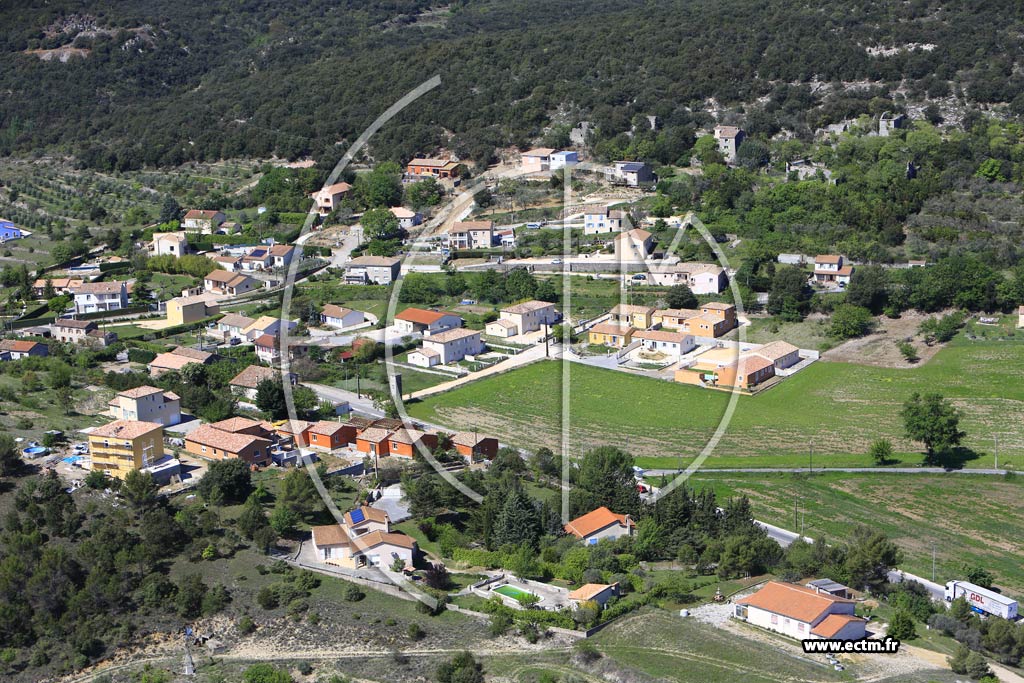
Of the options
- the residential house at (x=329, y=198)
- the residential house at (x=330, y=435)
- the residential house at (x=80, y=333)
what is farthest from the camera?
the residential house at (x=329, y=198)

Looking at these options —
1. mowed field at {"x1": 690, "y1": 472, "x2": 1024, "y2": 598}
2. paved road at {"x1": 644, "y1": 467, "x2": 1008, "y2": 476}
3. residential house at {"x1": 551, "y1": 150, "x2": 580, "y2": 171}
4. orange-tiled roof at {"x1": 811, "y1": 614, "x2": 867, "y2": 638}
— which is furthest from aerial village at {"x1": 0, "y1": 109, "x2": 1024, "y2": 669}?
paved road at {"x1": 644, "y1": 467, "x2": 1008, "y2": 476}

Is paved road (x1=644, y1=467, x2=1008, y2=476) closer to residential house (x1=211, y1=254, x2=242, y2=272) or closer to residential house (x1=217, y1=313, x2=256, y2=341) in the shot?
residential house (x1=217, y1=313, x2=256, y2=341)

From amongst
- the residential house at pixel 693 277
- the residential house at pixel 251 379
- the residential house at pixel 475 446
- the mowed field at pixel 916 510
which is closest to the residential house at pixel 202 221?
the residential house at pixel 251 379

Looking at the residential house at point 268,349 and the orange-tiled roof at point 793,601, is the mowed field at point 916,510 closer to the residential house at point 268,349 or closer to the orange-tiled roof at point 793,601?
the orange-tiled roof at point 793,601

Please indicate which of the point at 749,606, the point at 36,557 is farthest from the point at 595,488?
the point at 36,557

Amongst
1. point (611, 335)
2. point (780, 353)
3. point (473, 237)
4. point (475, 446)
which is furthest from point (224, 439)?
point (473, 237)

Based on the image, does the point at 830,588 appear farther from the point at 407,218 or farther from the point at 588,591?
the point at 407,218
